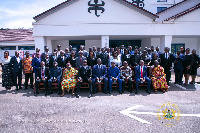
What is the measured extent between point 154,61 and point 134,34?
4950 mm

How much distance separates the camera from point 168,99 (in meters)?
5.93

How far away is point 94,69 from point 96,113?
271cm

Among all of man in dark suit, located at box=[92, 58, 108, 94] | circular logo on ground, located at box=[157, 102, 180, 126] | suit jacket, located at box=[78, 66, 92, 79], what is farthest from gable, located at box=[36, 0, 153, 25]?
circular logo on ground, located at box=[157, 102, 180, 126]

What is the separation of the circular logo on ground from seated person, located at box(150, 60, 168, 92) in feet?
4.89

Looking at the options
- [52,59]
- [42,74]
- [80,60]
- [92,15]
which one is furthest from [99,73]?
[92,15]

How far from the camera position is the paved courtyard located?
3.77 m

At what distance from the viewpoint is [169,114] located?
456 centimetres

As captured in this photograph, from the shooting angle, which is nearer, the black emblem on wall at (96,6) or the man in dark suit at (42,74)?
the man in dark suit at (42,74)

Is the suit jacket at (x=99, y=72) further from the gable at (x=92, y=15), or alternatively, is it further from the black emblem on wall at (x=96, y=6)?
the black emblem on wall at (x=96, y=6)

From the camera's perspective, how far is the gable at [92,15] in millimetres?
11227

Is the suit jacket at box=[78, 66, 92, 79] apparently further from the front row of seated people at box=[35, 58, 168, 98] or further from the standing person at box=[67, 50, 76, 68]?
the standing person at box=[67, 50, 76, 68]

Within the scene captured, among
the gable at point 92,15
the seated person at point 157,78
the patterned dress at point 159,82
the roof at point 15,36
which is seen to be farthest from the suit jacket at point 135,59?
the roof at point 15,36

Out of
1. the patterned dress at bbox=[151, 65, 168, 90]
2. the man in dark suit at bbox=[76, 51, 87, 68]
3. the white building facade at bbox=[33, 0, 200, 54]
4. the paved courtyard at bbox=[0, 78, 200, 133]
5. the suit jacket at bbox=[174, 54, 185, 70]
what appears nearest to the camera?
the paved courtyard at bbox=[0, 78, 200, 133]

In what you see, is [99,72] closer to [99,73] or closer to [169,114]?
[99,73]
